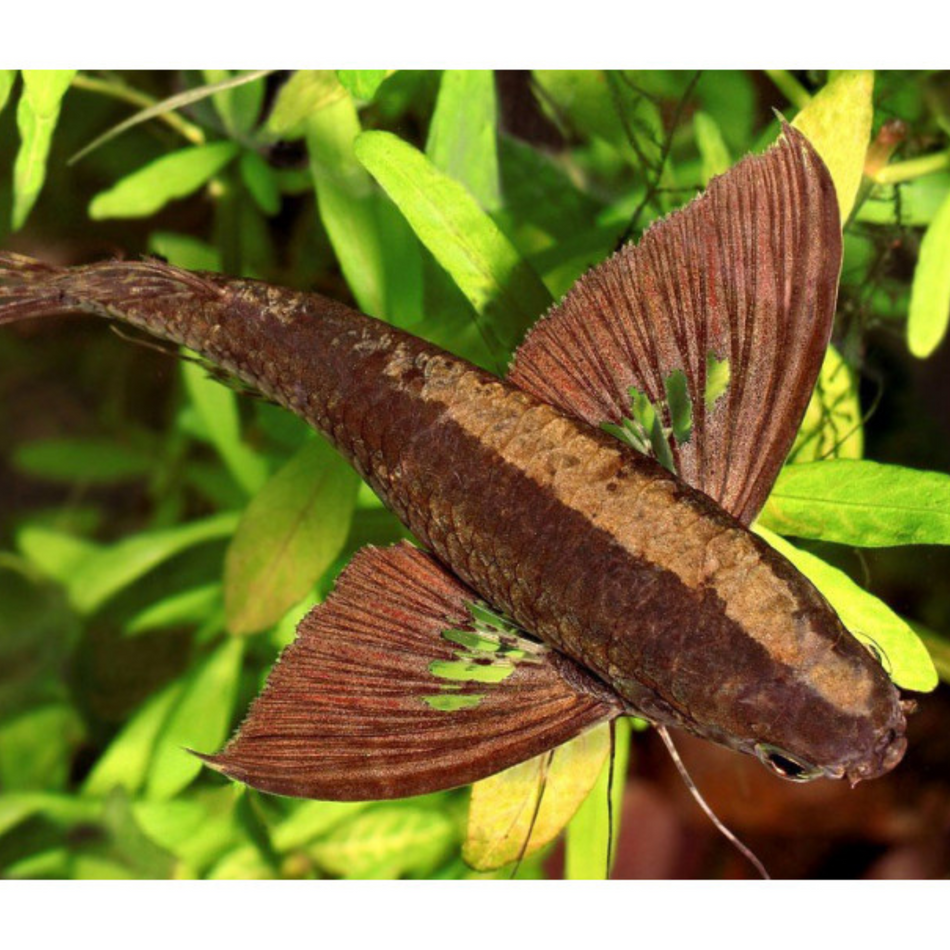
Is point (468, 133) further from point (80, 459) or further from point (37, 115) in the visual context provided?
point (80, 459)

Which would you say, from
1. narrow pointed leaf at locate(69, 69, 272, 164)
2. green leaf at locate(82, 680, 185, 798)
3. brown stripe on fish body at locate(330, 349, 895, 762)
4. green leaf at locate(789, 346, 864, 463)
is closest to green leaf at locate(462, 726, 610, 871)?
brown stripe on fish body at locate(330, 349, 895, 762)

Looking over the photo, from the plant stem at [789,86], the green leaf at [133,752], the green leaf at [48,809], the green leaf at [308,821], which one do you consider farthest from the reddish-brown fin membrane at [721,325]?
the green leaf at [48,809]

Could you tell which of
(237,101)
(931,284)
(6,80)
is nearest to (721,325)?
(931,284)

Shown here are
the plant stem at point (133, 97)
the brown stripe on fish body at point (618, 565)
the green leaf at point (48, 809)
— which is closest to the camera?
the brown stripe on fish body at point (618, 565)

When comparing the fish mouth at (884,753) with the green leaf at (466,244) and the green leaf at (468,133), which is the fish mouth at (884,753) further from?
the green leaf at (468,133)
